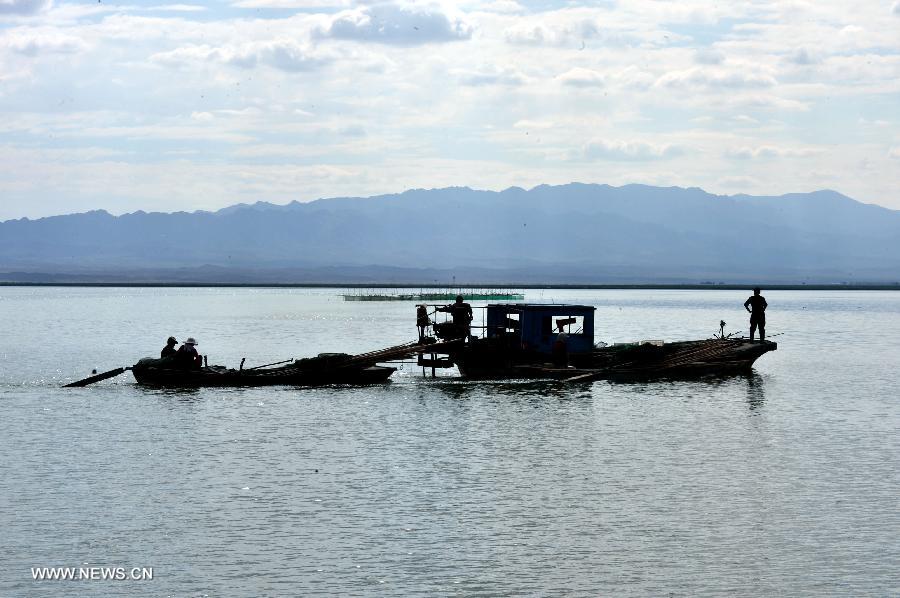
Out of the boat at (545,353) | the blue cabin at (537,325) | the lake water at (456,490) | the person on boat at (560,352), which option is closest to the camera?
the lake water at (456,490)

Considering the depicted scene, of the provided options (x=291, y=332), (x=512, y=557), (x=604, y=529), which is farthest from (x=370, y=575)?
(x=291, y=332)

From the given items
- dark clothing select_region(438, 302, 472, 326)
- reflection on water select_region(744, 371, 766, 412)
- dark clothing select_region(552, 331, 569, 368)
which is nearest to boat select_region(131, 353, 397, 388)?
dark clothing select_region(438, 302, 472, 326)

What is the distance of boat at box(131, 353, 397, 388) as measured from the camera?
51.6 meters

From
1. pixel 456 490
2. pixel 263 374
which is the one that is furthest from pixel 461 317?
pixel 456 490

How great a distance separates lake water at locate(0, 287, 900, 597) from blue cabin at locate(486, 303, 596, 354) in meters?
2.09

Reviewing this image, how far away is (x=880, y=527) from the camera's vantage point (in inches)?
980

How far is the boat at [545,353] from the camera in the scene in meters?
53.6

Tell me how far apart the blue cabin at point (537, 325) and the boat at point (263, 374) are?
6.16 meters

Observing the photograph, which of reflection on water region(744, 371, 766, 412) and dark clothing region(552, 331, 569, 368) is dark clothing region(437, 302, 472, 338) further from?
reflection on water region(744, 371, 766, 412)

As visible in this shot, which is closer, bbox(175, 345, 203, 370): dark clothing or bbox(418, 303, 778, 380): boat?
bbox(175, 345, 203, 370): dark clothing

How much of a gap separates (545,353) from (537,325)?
1.34 metres

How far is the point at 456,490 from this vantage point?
1144 inches

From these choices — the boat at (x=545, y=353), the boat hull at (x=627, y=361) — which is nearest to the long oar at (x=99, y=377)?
the boat at (x=545, y=353)

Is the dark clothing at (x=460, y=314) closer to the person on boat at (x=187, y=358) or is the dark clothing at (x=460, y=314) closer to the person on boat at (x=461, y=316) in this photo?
the person on boat at (x=461, y=316)
